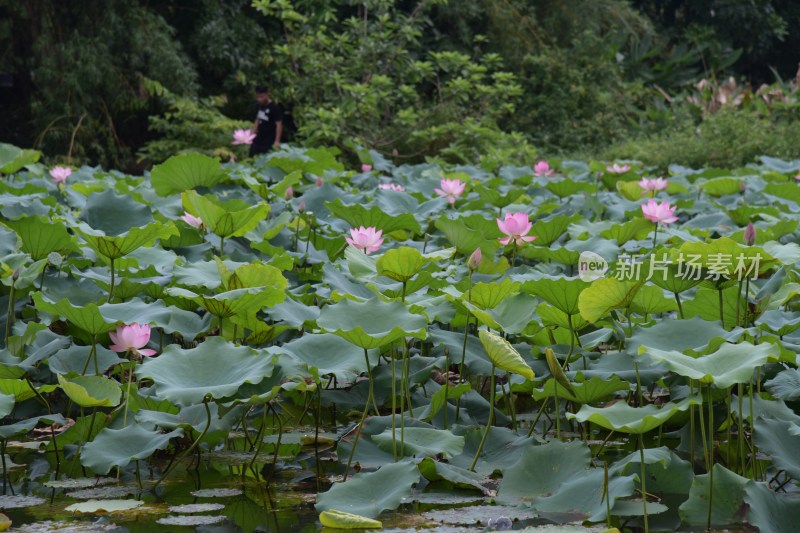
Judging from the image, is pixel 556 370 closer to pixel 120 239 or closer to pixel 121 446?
pixel 121 446

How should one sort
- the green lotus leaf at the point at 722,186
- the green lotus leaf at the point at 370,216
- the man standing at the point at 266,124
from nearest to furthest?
the green lotus leaf at the point at 370,216
the green lotus leaf at the point at 722,186
the man standing at the point at 266,124

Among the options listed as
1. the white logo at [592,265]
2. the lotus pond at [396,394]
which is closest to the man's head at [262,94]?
the lotus pond at [396,394]

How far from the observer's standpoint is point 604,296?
5.19ft

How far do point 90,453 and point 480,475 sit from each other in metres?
0.64

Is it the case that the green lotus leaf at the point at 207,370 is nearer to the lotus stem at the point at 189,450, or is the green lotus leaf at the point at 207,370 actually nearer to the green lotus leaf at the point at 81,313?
the lotus stem at the point at 189,450

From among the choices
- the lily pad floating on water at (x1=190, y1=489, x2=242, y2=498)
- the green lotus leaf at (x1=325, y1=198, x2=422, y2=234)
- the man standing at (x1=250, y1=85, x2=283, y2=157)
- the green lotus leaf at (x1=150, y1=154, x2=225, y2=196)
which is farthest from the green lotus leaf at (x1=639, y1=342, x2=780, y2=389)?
the man standing at (x1=250, y1=85, x2=283, y2=157)

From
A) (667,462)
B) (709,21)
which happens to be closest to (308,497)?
(667,462)

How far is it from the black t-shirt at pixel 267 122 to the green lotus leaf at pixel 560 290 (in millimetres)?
6202

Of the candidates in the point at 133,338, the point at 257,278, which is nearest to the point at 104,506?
the point at 133,338

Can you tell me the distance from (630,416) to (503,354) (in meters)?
0.26

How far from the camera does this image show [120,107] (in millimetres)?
10992

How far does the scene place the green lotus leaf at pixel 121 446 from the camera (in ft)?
4.99

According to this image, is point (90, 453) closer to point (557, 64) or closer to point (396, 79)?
point (396, 79)

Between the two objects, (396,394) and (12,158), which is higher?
(396,394)
